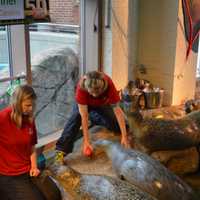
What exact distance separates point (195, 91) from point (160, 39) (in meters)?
1.22

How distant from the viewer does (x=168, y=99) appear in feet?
16.5

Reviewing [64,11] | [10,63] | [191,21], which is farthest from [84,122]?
[191,21]

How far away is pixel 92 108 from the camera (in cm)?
327

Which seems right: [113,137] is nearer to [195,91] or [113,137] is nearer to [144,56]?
[144,56]

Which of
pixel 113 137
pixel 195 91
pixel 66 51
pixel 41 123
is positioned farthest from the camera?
pixel 195 91

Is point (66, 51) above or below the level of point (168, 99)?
above

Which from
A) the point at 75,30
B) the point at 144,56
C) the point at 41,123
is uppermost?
the point at 75,30

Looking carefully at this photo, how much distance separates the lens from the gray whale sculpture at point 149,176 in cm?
241

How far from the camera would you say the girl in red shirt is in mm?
2094

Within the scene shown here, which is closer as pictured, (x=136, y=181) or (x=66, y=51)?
(x=136, y=181)

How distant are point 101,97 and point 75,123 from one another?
335 millimetres

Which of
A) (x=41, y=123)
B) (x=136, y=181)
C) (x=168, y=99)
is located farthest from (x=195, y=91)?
(x=136, y=181)

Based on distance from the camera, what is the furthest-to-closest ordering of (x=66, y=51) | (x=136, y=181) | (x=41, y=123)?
1. (x=66, y=51)
2. (x=41, y=123)
3. (x=136, y=181)

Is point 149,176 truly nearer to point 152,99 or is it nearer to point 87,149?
point 87,149
